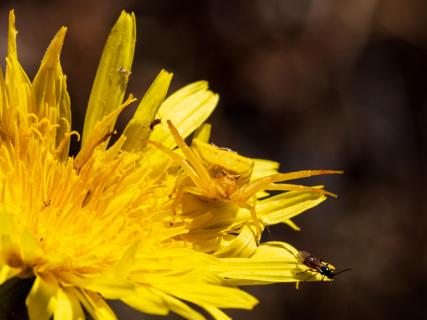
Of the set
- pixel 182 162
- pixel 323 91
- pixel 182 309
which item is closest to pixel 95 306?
pixel 182 309

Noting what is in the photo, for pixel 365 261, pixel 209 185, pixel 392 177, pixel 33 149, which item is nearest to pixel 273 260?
pixel 209 185

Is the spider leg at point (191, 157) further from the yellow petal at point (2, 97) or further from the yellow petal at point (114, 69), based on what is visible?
the yellow petal at point (2, 97)

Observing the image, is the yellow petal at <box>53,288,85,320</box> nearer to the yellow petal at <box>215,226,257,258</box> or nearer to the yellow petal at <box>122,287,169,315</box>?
the yellow petal at <box>122,287,169,315</box>

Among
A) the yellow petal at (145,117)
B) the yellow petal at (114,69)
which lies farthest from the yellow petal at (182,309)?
the yellow petal at (114,69)

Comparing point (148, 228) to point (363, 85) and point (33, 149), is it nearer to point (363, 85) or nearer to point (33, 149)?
point (33, 149)

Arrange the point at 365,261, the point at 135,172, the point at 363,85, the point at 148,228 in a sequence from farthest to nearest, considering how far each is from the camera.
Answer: the point at 363,85 < the point at 365,261 < the point at 135,172 < the point at 148,228

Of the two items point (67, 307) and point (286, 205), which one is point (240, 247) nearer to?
point (286, 205)

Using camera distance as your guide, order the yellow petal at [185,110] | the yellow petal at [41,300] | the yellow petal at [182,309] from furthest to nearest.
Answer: the yellow petal at [185,110], the yellow petal at [182,309], the yellow petal at [41,300]

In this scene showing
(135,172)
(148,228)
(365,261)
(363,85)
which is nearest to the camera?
(148,228)
